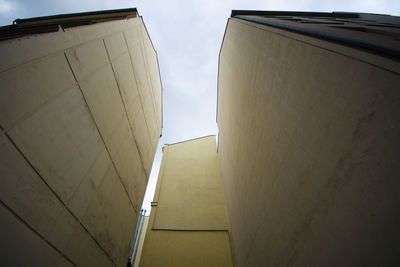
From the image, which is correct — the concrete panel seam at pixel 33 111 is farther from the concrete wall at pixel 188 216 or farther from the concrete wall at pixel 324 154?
the concrete wall at pixel 188 216

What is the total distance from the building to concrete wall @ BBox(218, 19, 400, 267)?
3.20 meters

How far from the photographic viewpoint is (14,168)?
157cm

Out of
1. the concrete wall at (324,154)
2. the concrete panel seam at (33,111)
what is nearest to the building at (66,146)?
the concrete panel seam at (33,111)

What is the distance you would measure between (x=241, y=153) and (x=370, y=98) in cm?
454

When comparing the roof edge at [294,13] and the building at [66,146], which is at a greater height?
the roof edge at [294,13]

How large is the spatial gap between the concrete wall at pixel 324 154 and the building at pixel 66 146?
10.5 feet

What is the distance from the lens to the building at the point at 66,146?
5.16 feet

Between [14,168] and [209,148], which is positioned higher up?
[209,148]

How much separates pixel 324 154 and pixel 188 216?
8228mm

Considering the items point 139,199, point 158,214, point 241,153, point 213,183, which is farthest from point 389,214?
point 213,183

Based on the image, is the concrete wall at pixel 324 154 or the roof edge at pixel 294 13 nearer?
the concrete wall at pixel 324 154

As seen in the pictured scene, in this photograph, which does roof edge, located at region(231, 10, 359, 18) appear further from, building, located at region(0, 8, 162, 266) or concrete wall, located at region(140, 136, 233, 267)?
concrete wall, located at region(140, 136, 233, 267)

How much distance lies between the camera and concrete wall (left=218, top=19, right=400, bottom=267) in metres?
1.33

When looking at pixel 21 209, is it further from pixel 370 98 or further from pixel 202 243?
pixel 202 243
